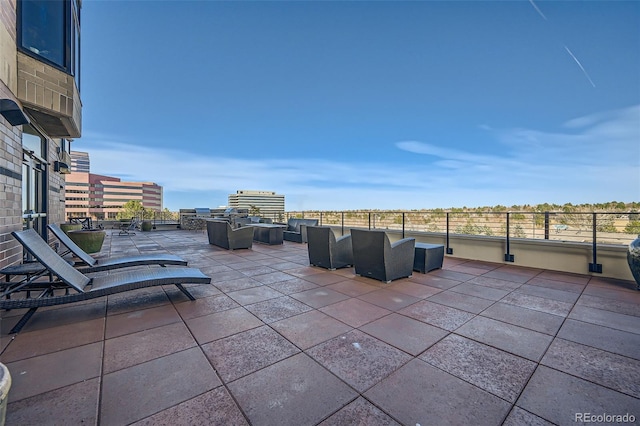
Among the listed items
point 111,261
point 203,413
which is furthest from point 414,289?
point 111,261

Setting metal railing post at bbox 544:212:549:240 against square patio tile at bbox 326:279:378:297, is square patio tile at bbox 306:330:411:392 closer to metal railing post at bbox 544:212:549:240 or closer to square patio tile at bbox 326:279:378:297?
square patio tile at bbox 326:279:378:297

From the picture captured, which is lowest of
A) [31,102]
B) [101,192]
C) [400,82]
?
[31,102]

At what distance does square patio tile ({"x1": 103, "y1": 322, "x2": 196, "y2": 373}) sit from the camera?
6.43ft

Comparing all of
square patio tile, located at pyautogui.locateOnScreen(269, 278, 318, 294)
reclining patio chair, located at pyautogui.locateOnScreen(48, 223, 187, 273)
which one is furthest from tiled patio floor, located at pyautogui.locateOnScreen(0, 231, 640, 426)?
reclining patio chair, located at pyautogui.locateOnScreen(48, 223, 187, 273)

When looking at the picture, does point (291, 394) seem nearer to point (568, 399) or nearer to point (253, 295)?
point (568, 399)

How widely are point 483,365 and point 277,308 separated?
2025 millimetres

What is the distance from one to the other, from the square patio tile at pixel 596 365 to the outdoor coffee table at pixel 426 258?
8.28ft

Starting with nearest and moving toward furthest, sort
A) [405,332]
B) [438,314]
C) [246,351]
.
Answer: [246,351] < [405,332] < [438,314]

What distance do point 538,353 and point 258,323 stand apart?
2.39 m

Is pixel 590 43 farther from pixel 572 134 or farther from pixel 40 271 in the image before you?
pixel 40 271

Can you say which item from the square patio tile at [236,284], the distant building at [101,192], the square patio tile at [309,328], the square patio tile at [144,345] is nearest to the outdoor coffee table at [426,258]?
the square patio tile at [309,328]

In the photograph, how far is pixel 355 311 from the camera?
2980 millimetres

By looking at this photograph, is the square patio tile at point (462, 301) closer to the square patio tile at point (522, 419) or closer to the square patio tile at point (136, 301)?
the square patio tile at point (522, 419)

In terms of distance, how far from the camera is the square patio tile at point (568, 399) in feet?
4.80
